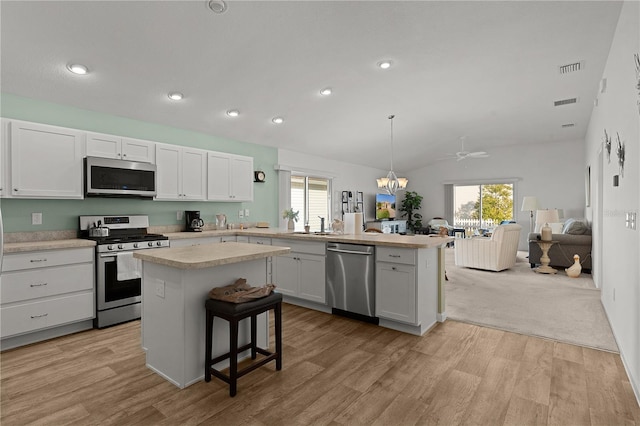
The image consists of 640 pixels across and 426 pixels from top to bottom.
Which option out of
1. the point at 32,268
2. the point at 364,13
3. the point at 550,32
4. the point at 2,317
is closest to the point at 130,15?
the point at 364,13

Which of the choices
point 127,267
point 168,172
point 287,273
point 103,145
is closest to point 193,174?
point 168,172

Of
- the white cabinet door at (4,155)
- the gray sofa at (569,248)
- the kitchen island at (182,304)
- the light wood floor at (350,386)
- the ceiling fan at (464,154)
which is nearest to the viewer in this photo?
the light wood floor at (350,386)

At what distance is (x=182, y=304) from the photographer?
2.28 metres

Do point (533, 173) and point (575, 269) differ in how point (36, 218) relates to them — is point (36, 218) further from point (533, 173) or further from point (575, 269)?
point (533, 173)

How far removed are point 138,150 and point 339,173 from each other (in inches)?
200

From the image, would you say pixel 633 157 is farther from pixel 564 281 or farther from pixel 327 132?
pixel 327 132

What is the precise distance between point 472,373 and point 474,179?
28.1 ft

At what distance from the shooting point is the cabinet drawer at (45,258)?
3.01m

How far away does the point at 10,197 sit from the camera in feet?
10.8

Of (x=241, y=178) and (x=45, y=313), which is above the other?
(x=241, y=178)

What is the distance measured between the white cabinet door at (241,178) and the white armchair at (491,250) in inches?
165

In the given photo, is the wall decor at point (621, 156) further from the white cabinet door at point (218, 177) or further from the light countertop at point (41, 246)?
the light countertop at point (41, 246)

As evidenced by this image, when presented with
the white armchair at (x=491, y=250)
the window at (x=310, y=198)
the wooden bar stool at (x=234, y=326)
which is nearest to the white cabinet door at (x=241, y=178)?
the window at (x=310, y=198)

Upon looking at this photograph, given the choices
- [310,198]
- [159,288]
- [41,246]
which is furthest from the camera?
[310,198]
